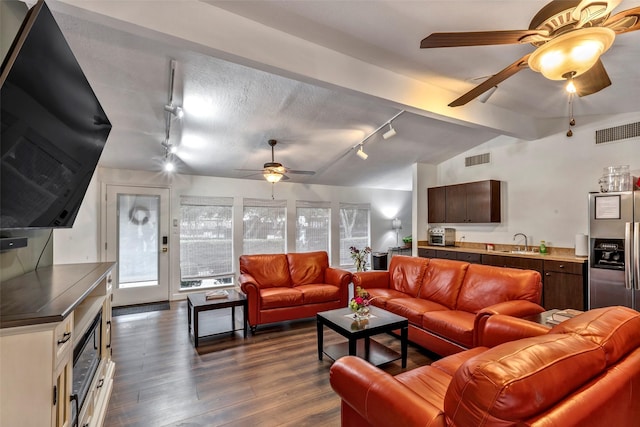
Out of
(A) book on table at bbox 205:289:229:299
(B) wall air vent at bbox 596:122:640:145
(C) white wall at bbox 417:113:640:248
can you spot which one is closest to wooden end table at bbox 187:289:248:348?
(A) book on table at bbox 205:289:229:299

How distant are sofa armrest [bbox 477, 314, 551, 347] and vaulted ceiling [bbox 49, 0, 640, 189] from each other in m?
2.12

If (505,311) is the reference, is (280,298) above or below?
below

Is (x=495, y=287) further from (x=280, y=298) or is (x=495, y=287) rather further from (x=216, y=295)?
(x=216, y=295)

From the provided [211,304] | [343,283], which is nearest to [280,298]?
[211,304]

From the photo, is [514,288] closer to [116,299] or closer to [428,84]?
[428,84]

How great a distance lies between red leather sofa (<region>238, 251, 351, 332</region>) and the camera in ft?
12.5

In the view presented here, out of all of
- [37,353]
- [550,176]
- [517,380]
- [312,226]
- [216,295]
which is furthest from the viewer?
[312,226]

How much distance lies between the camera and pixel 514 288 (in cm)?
295

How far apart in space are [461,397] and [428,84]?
3110 millimetres

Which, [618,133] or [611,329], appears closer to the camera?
[611,329]

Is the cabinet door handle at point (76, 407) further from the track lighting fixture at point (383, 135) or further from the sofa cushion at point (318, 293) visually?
the track lighting fixture at point (383, 135)

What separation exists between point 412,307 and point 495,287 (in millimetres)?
852

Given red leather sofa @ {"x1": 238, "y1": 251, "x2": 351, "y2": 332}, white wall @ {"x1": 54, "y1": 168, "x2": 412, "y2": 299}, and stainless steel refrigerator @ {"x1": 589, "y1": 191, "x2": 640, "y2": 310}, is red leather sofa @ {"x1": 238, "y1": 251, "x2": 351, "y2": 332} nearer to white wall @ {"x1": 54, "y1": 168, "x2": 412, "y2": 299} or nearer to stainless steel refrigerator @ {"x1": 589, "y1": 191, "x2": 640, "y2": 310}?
white wall @ {"x1": 54, "y1": 168, "x2": 412, "y2": 299}

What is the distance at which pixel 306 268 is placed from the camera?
469 cm
